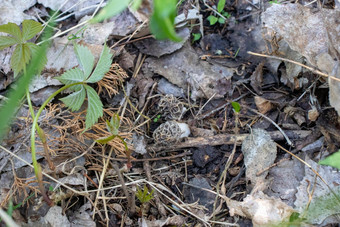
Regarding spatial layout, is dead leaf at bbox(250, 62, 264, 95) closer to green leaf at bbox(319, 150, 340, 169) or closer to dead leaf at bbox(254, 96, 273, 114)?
dead leaf at bbox(254, 96, 273, 114)

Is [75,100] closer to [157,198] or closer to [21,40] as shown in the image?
[21,40]

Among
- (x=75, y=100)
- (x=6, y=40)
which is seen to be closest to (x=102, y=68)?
(x=75, y=100)

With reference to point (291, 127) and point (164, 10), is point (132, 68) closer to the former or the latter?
point (291, 127)

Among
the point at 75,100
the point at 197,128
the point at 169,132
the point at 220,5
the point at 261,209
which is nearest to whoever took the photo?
the point at 261,209

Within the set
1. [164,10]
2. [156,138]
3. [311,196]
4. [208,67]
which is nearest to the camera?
[164,10]

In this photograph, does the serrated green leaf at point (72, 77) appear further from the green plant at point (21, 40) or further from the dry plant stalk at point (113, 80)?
the dry plant stalk at point (113, 80)

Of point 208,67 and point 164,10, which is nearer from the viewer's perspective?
point 164,10

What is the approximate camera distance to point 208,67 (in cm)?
262

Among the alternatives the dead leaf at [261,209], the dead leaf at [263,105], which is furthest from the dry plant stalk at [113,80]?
the dead leaf at [261,209]

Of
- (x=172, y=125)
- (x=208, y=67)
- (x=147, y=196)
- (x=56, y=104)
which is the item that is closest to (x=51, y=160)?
(x=56, y=104)

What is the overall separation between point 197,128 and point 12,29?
1404mm

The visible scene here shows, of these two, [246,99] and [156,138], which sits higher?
[156,138]

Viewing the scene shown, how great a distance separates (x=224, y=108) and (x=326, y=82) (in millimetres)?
733

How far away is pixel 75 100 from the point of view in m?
2.08
